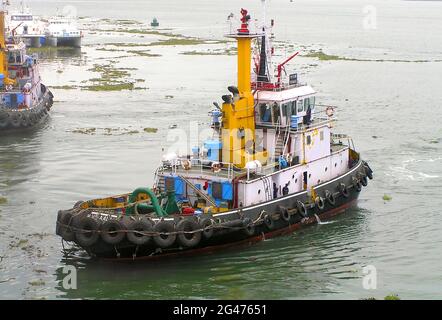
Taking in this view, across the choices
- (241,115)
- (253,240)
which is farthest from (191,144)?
(253,240)

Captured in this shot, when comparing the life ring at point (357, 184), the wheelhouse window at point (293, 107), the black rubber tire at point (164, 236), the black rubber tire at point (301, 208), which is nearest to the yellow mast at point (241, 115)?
the wheelhouse window at point (293, 107)

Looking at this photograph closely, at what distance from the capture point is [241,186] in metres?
26.4

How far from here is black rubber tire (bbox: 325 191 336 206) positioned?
97.7ft

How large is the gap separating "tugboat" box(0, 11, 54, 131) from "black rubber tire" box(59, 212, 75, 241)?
81.7 ft

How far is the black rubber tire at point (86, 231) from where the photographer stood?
2350 cm

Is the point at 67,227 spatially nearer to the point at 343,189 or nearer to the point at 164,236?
the point at 164,236

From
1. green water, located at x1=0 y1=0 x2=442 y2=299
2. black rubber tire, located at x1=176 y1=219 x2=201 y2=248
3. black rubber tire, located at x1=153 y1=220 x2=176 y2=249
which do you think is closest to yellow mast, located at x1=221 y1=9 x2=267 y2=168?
green water, located at x1=0 y1=0 x2=442 y2=299

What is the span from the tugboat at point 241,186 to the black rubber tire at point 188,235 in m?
0.03

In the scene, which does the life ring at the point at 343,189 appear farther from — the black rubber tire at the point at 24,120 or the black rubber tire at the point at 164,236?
the black rubber tire at the point at 24,120

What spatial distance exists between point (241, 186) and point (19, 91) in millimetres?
28010
